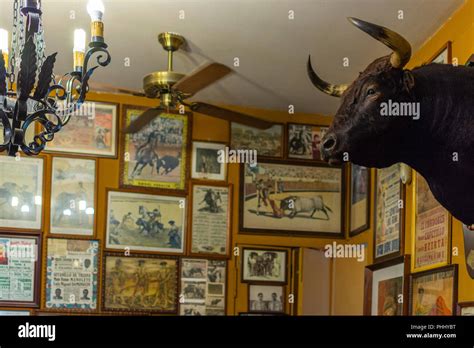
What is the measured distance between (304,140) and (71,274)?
1.57 metres

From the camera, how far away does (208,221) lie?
3840 millimetres

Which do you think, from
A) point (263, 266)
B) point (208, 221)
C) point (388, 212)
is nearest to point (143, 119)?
point (208, 221)

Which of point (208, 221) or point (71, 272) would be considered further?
point (208, 221)

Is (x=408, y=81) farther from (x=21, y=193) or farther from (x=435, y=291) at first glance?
(x=21, y=193)

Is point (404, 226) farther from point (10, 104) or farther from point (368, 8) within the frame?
point (10, 104)

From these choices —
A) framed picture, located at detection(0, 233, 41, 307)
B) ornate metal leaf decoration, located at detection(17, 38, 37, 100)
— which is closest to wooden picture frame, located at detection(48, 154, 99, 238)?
framed picture, located at detection(0, 233, 41, 307)

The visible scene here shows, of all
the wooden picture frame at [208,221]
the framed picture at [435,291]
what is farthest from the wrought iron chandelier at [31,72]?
the wooden picture frame at [208,221]

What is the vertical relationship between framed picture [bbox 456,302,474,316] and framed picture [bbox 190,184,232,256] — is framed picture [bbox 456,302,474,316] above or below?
below

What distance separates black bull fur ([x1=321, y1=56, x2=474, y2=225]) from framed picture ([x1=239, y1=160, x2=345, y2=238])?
5.96ft

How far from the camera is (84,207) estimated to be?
12.0 feet

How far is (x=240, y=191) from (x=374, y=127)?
1966 mm

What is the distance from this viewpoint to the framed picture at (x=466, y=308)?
2463 millimetres

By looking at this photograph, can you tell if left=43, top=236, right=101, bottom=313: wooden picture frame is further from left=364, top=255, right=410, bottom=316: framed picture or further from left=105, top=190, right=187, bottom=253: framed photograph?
left=364, top=255, right=410, bottom=316: framed picture

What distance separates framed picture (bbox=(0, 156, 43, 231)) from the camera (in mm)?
3547
